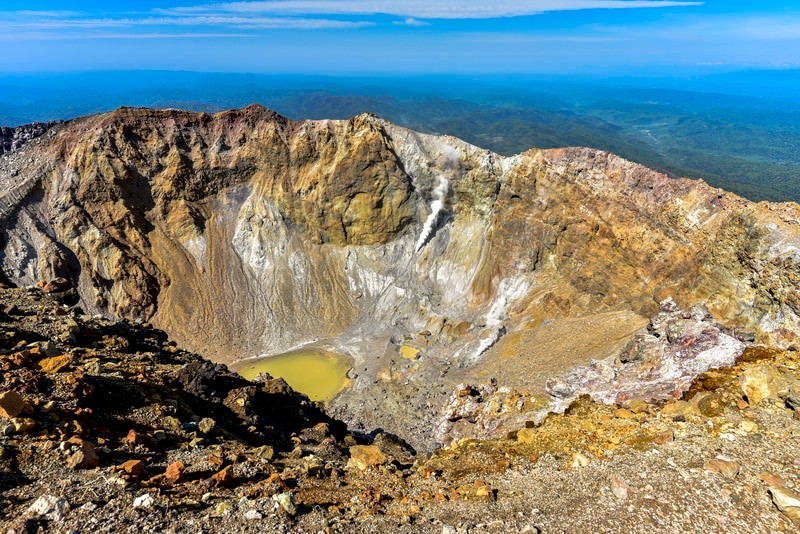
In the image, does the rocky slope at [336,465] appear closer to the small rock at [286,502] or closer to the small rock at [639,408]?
the small rock at [286,502]

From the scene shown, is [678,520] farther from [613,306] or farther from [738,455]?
[613,306]

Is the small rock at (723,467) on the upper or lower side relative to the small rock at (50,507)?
lower

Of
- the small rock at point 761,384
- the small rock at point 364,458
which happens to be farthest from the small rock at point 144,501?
the small rock at point 761,384

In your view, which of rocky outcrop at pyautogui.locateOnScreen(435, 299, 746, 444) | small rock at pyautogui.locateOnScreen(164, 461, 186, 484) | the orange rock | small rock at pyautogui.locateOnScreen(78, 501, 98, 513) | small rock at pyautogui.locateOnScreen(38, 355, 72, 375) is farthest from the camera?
rocky outcrop at pyautogui.locateOnScreen(435, 299, 746, 444)

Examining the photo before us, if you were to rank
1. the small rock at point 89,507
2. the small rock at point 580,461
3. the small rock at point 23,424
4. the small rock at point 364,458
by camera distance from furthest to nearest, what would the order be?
the small rock at point 364,458, the small rock at point 580,461, the small rock at point 23,424, the small rock at point 89,507

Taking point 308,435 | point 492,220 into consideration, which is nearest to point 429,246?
point 492,220

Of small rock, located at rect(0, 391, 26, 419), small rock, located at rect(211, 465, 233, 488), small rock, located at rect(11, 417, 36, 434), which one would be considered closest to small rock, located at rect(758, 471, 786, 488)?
small rock, located at rect(211, 465, 233, 488)

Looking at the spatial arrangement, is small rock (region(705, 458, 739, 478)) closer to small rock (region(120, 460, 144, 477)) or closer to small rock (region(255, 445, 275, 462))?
small rock (region(255, 445, 275, 462))
